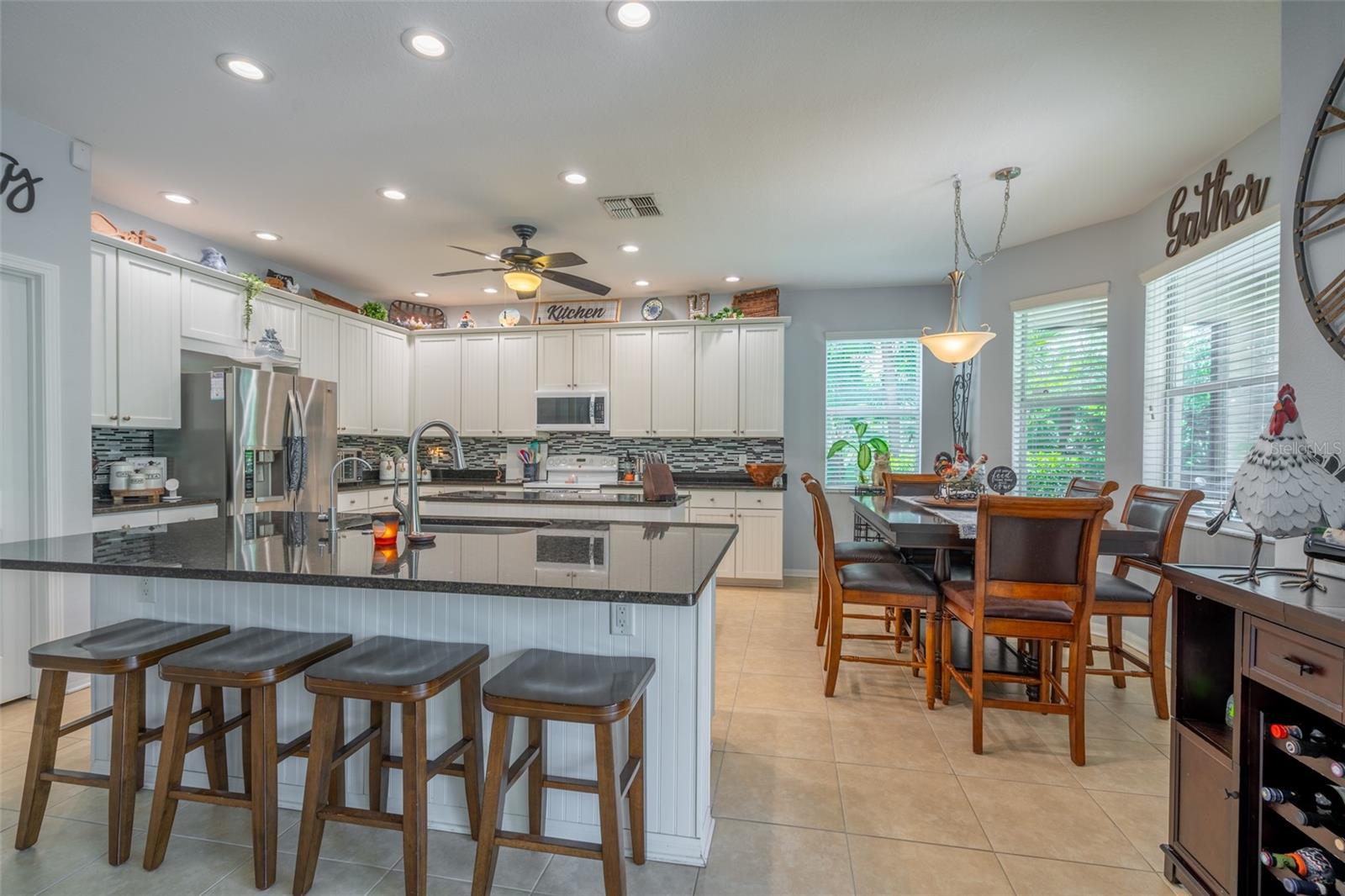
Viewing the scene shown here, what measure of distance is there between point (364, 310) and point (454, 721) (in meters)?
4.67

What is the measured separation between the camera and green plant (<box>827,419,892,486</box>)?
543 centimetres

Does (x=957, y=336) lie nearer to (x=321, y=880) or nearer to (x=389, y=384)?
(x=321, y=880)

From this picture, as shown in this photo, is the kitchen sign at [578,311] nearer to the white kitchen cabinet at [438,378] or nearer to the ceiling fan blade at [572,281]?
the white kitchen cabinet at [438,378]

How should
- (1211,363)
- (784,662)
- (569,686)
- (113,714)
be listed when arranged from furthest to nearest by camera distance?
(784,662) < (1211,363) < (113,714) < (569,686)

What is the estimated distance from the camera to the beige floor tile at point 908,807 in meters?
1.90

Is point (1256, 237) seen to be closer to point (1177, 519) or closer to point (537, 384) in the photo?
point (1177, 519)

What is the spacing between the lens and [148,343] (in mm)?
3549

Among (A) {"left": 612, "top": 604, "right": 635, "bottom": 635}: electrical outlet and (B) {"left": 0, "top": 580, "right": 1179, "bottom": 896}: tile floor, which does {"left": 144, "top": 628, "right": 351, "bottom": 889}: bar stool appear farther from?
(A) {"left": 612, "top": 604, "right": 635, "bottom": 635}: electrical outlet

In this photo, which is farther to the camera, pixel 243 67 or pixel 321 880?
pixel 243 67

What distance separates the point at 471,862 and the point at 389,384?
15.8ft

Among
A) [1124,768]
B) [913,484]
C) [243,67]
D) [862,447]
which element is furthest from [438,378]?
[1124,768]

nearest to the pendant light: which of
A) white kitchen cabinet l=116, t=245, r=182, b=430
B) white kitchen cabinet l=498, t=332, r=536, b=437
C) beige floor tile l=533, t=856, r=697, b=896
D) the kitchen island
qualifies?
the kitchen island

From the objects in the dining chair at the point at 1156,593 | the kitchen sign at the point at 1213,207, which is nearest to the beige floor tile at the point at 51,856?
the dining chair at the point at 1156,593

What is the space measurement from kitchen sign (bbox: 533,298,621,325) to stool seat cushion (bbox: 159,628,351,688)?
174 inches
